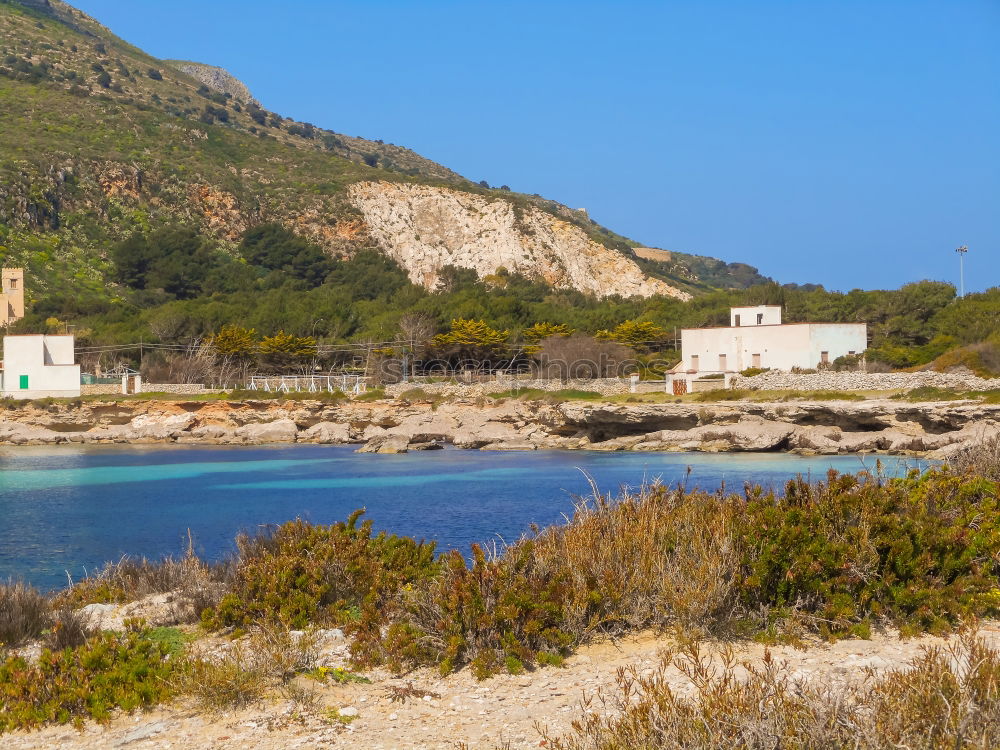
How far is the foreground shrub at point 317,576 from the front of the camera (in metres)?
7.42

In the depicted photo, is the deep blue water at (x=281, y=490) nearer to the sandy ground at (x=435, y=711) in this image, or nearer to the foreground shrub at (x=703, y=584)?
the foreground shrub at (x=703, y=584)

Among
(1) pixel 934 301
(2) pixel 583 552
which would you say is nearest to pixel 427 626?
(2) pixel 583 552

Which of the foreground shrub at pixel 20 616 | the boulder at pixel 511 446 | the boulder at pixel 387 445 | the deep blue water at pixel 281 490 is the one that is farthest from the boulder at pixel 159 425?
the foreground shrub at pixel 20 616

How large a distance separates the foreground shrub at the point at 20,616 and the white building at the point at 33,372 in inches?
1607

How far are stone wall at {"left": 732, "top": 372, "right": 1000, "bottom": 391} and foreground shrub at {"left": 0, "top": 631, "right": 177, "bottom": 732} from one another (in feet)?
95.8

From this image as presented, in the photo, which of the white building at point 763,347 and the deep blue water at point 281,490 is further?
the white building at point 763,347

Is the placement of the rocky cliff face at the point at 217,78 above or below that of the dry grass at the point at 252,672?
above

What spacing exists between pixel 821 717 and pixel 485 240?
81.8 meters

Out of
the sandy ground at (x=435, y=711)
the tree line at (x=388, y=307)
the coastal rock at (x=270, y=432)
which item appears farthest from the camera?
the tree line at (x=388, y=307)

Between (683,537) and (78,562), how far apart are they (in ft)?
35.8

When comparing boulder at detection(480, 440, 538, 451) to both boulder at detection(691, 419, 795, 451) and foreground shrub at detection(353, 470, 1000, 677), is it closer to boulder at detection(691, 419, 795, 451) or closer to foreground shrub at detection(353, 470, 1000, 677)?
boulder at detection(691, 419, 795, 451)

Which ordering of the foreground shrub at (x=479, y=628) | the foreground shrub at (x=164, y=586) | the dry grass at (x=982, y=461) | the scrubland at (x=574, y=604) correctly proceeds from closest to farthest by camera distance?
the scrubland at (x=574, y=604) → the foreground shrub at (x=479, y=628) → the foreground shrub at (x=164, y=586) → the dry grass at (x=982, y=461)

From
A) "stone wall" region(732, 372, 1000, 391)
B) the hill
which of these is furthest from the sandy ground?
the hill

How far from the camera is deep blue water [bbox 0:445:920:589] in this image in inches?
655
